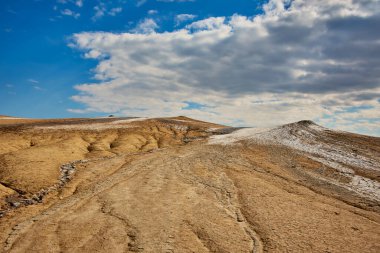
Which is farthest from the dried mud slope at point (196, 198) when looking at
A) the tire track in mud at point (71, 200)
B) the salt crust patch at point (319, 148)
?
the salt crust patch at point (319, 148)

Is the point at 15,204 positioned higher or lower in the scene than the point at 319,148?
lower

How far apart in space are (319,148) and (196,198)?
78.2 feet

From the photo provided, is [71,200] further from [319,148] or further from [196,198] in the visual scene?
[319,148]

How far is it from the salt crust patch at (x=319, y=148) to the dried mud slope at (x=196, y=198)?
192 mm

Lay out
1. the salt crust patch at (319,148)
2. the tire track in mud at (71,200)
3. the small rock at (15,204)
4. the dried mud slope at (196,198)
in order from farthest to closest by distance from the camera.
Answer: the salt crust patch at (319,148), the small rock at (15,204), the tire track in mud at (71,200), the dried mud slope at (196,198)

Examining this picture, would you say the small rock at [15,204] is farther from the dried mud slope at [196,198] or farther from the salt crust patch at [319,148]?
the salt crust patch at [319,148]

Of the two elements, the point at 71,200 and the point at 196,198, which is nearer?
the point at 71,200

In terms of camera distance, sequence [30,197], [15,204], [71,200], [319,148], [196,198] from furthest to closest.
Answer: [319,148] → [30,197] → [196,198] → [71,200] → [15,204]

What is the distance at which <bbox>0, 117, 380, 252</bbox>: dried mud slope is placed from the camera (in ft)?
48.4

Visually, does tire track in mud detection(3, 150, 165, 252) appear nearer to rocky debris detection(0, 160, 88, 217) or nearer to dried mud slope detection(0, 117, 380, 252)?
dried mud slope detection(0, 117, 380, 252)

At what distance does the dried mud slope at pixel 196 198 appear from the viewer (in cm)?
1475

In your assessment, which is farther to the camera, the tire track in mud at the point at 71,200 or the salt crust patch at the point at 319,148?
the salt crust patch at the point at 319,148

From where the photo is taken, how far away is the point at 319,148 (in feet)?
126

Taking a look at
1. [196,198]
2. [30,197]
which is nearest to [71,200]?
[30,197]
